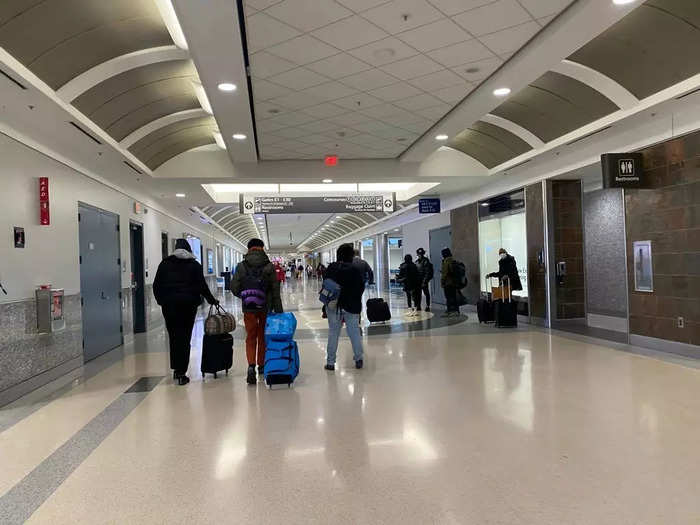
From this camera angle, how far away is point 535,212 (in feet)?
35.0

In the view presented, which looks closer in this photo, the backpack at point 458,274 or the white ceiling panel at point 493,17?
the white ceiling panel at point 493,17

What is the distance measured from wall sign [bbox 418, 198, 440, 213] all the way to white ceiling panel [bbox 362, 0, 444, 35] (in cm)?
1023

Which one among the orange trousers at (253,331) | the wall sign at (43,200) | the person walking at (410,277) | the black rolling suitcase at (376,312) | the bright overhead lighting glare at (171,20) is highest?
the bright overhead lighting glare at (171,20)

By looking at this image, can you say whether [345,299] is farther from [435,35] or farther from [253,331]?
[435,35]

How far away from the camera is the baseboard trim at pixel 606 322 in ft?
33.8

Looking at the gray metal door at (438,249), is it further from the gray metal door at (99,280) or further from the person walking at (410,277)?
the gray metal door at (99,280)

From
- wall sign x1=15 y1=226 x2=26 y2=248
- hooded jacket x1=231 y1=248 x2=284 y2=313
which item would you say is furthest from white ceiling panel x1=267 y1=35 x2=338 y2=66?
wall sign x1=15 y1=226 x2=26 y2=248

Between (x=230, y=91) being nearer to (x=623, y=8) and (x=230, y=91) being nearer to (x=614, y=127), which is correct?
(x=623, y=8)

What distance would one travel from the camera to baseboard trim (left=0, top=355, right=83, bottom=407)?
17.6 ft

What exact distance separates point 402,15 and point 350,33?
58cm

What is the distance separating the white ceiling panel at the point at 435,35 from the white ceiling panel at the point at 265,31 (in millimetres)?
1133

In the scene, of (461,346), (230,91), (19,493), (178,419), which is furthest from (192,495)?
(461,346)

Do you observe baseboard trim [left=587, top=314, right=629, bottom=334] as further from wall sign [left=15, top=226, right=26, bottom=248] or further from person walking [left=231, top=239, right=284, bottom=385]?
wall sign [left=15, top=226, right=26, bottom=248]

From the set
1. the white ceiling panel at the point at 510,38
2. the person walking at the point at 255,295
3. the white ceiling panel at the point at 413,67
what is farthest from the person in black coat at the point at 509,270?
the person walking at the point at 255,295
